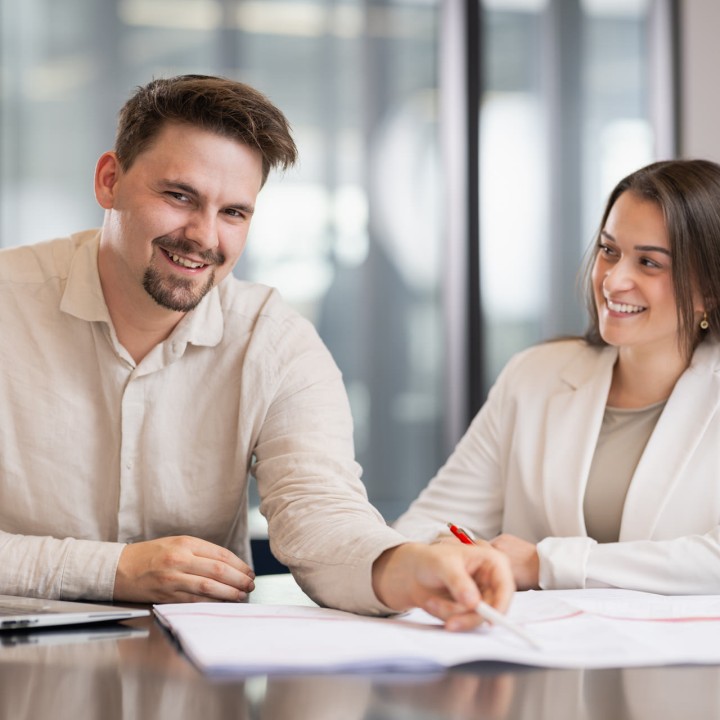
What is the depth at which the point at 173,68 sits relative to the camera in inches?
150

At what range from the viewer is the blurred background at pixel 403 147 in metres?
3.72

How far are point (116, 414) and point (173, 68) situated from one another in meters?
2.38

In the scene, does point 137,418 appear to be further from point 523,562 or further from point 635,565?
point 635,565

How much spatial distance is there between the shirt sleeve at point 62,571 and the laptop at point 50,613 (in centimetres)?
13

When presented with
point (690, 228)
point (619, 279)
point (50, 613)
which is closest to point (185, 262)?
point (50, 613)

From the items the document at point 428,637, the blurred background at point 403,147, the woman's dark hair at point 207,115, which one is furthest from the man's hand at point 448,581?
the blurred background at point 403,147

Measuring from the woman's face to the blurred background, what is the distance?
1787 millimetres

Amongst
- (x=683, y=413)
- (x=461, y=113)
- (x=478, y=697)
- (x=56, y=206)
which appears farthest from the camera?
(x=461, y=113)

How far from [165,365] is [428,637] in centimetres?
77

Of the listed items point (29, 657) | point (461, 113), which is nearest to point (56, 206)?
point (461, 113)

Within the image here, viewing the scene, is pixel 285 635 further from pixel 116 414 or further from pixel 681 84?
pixel 681 84

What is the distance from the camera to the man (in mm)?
1678

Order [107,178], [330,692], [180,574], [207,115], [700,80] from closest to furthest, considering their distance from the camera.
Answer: [330,692] → [180,574] → [207,115] → [107,178] → [700,80]

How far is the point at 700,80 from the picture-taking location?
3.99m
